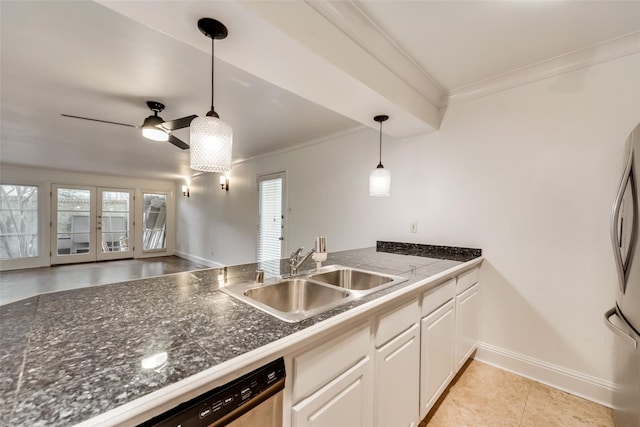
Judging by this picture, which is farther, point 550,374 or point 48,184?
point 48,184

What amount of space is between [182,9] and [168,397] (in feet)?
4.63

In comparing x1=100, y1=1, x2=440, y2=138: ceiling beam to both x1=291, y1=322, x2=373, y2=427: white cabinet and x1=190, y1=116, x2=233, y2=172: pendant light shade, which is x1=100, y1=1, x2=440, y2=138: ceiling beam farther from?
x1=291, y1=322, x2=373, y2=427: white cabinet

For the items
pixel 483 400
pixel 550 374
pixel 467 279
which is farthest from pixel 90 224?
pixel 550 374

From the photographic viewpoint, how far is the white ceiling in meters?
1.32

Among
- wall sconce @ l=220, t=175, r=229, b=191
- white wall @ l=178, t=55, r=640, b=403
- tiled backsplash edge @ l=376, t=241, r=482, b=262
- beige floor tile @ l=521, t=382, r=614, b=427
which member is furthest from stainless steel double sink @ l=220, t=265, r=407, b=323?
wall sconce @ l=220, t=175, r=229, b=191

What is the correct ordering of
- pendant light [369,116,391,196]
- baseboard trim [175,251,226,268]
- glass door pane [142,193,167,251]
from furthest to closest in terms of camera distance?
glass door pane [142,193,167,251]
baseboard trim [175,251,226,268]
pendant light [369,116,391,196]

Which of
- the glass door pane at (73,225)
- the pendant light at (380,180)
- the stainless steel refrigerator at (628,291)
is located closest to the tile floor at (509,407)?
the stainless steel refrigerator at (628,291)

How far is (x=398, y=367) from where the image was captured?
4.31ft

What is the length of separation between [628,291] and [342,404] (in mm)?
1533

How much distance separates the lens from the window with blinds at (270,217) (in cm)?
430

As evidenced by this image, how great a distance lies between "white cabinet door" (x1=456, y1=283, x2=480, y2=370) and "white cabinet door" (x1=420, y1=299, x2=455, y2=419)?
114 millimetres

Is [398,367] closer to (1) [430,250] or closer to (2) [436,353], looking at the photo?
(2) [436,353]

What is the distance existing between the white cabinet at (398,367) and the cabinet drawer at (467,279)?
0.70 metres

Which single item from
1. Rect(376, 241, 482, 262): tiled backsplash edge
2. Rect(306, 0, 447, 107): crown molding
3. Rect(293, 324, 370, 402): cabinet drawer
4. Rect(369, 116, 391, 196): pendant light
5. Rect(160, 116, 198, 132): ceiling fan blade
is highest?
Rect(306, 0, 447, 107): crown molding
